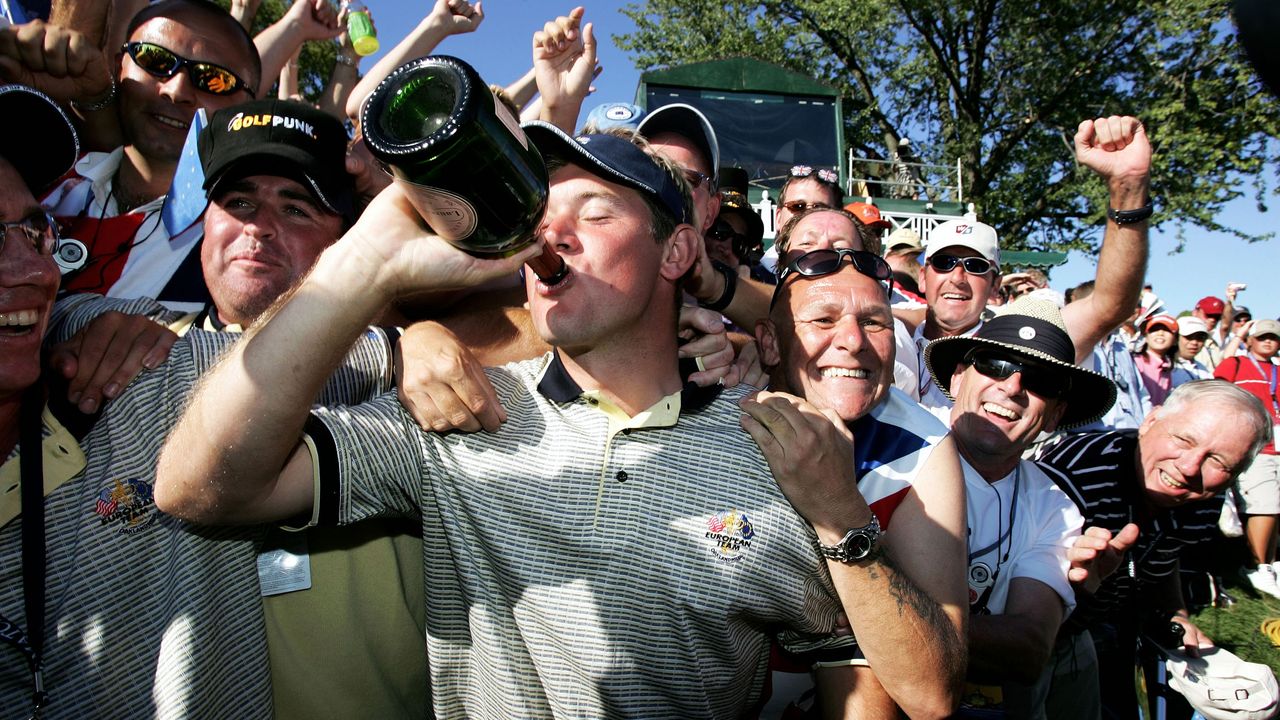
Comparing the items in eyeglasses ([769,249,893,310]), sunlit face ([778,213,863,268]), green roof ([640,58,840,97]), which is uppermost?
green roof ([640,58,840,97])

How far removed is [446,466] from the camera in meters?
2.05

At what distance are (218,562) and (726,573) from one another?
131 centimetres

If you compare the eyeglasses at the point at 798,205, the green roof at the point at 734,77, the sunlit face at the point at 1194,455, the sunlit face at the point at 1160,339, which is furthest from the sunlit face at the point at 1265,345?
the eyeglasses at the point at 798,205

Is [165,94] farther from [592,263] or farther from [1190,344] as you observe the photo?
[1190,344]

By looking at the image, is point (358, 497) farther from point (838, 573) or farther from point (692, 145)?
point (692, 145)

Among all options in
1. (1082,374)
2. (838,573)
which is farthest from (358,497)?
(1082,374)

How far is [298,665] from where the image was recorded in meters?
2.14

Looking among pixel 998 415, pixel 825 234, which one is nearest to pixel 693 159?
pixel 825 234

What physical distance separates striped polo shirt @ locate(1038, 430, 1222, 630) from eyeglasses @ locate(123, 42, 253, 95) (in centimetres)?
400

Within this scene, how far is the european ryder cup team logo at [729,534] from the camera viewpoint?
1991 millimetres

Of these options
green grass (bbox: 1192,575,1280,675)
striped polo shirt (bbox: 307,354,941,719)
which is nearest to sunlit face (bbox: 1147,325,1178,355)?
green grass (bbox: 1192,575,1280,675)

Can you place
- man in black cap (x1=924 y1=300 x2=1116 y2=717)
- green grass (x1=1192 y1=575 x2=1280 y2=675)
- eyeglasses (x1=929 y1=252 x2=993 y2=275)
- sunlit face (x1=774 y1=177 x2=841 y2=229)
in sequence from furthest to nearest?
1. green grass (x1=1192 y1=575 x2=1280 y2=675)
2. eyeglasses (x1=929 y1=252 x2=993 y2=275)
3. sunlit face (x1=774 y1=177 x2=841 y2=229)
4. man in black cap (x1=924 y1=300 x2=1116 y2=717)

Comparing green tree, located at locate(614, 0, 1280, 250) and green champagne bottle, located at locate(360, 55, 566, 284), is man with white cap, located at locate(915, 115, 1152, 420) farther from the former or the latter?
green tree, located at locate(614, 0, 1280, 250)

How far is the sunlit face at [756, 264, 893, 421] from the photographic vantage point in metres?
2.48
